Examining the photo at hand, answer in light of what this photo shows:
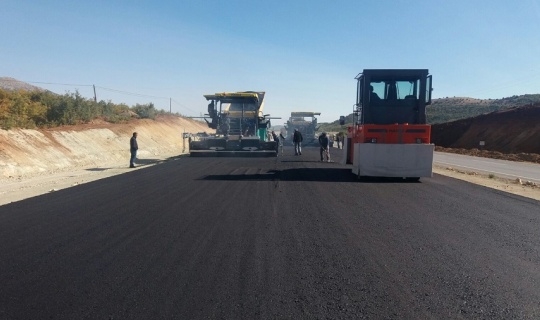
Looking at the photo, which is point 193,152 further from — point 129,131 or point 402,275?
point 402,275

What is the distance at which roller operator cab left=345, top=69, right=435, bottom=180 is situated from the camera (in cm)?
1459

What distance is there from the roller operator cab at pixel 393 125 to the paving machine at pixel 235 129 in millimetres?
10250

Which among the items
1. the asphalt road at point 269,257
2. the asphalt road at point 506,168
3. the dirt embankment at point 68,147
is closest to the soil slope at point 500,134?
the asphalt road at point 506,168

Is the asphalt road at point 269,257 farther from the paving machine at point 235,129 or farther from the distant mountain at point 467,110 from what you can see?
the distant mountain at point 467,110

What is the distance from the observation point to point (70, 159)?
23.4m

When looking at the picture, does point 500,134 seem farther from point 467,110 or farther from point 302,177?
point 467,110

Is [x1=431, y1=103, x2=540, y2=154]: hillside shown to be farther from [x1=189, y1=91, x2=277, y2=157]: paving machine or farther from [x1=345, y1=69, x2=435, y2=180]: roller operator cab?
[x1=345, y1=69, x2=435, y2=180]: roller operator cab

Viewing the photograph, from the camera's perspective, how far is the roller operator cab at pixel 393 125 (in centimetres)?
1459

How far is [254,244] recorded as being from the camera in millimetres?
6598

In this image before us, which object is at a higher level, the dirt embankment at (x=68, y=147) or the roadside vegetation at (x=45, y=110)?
the roadside vegetation at (x=45, y=110)

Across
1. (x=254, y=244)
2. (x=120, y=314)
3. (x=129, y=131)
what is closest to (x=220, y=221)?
(x=254, y=244)

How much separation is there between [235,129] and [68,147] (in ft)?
29.9

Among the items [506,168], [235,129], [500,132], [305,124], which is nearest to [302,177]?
[235,129]

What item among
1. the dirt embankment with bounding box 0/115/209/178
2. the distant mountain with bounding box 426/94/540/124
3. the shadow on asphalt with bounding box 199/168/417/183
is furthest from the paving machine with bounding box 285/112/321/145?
the distant mountain with bounding box 426/94/540/124
